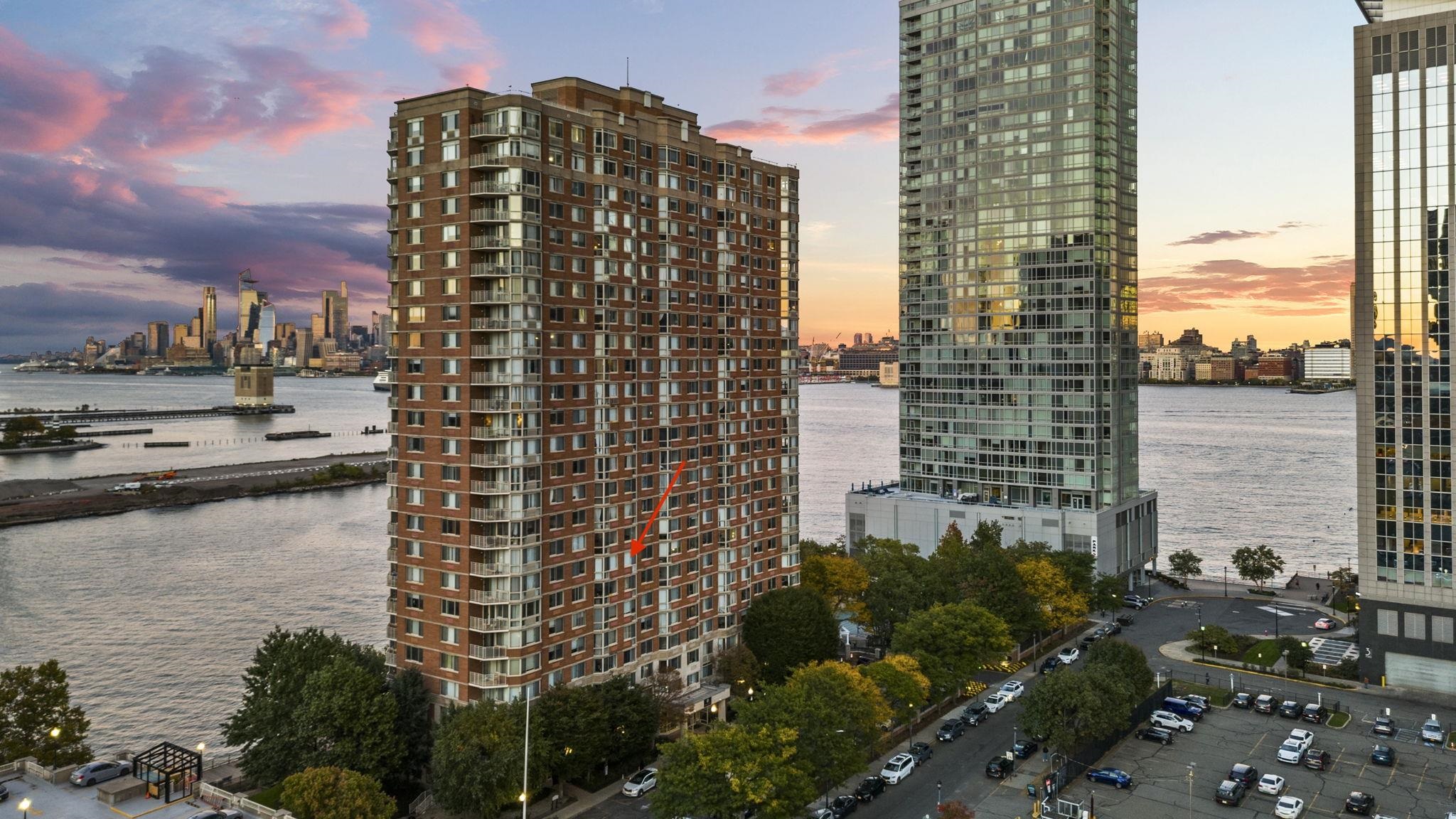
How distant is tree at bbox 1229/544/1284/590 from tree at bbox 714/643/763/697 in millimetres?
84377

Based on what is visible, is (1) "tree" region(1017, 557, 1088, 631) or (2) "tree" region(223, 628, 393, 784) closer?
(2) "tree" region(223, 628, 393, 784)

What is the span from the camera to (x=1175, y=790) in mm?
69188

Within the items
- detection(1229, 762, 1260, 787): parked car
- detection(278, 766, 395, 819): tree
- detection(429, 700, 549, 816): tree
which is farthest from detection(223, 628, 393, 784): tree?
detection(1229, 762, 1260, 787): parked car

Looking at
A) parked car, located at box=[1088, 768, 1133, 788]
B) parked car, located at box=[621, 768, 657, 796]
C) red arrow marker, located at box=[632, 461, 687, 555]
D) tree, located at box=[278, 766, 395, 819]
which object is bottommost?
parked car, located at box=[621, 768, 657, 796]

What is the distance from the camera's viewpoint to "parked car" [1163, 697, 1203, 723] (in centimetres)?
8425

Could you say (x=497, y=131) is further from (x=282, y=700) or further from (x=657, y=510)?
(x=282, y=700)

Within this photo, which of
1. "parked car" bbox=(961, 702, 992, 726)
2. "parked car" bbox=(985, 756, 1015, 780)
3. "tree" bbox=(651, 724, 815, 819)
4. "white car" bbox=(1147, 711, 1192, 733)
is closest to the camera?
"tree" bbox=(651, 724, 815, 819)

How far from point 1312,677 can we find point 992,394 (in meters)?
64.0

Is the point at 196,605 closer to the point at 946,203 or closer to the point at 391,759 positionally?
the point at 391,759

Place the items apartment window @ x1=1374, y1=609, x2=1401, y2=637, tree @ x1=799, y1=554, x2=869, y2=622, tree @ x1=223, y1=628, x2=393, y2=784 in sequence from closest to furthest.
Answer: tree @ x1=223, y1=628, x2=393, y2=784, apartment window @ x1=1374, y1=609, x2=1401, y2=637, tree @ x1=799, y1=554, x2=869, y2=622

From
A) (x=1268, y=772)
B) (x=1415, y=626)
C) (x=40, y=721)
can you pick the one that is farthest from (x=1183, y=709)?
(x=40, y=721)

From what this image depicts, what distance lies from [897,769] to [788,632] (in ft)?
70.6

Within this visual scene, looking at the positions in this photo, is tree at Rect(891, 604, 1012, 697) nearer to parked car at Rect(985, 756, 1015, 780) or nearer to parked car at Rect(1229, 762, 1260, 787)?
parked car at Rect(985, 756, 1015, 780)

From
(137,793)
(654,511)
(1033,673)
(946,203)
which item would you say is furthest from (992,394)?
(137,793)
